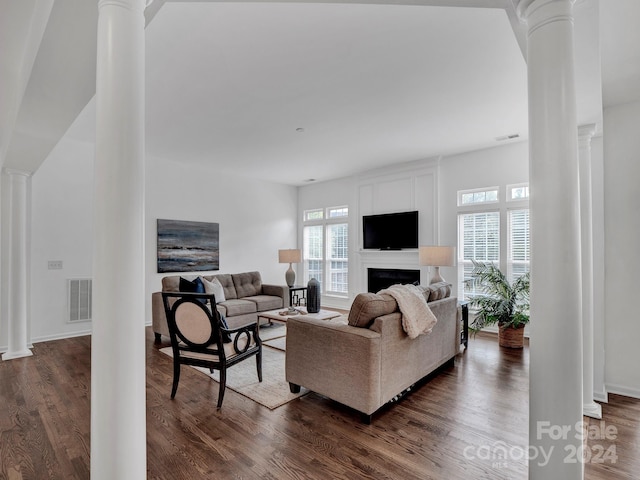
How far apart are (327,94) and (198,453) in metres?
3.28

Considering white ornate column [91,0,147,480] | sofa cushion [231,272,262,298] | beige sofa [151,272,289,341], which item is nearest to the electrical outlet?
beige sofa [151,272,289,341]

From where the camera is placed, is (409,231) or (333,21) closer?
(333,21)

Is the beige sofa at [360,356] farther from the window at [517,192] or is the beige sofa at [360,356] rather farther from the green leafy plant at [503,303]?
the window at [517,192]

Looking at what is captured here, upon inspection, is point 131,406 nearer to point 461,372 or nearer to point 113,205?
point 113,205

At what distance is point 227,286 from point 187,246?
48.5 inches

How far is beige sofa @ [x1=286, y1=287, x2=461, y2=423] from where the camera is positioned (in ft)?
8.21

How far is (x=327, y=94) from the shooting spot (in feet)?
11.4

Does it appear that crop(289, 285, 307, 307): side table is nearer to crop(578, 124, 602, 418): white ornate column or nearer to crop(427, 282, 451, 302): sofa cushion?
crop(427, 282, 451, 302): sofa cushion

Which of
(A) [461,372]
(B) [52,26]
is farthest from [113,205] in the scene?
(A) [461,372]

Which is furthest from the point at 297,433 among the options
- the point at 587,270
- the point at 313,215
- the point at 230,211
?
the point at 313,215

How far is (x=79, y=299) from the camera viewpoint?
16.6 feet

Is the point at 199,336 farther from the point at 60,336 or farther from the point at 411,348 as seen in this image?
the point at 60,336

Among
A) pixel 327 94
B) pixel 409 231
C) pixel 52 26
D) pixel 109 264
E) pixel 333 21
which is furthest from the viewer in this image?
pixel 409 231

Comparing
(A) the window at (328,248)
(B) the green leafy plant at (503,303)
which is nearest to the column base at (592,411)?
A: (B) the green leafy plant at (503,303)
